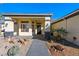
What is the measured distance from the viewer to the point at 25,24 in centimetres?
1891

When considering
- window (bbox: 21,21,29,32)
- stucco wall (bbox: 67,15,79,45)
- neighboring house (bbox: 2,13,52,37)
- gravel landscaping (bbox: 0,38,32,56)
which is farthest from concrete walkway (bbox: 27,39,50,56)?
window (bbox: 21,21,29,32)

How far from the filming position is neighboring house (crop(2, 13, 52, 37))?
1639 cm

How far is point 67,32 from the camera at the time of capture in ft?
48.0

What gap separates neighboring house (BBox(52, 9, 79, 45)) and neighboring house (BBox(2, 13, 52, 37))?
57.4 inches

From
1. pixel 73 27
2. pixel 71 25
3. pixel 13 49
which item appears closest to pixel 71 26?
pixel 71 25

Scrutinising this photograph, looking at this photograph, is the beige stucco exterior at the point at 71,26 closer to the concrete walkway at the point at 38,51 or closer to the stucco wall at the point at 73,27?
the stucco wall at the point at 73,27

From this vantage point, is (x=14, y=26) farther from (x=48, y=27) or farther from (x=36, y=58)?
(x=36, y=58)

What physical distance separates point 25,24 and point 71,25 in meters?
6.77

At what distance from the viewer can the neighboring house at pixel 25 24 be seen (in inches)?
645

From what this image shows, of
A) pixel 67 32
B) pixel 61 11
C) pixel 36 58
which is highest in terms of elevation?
pixel 61 11

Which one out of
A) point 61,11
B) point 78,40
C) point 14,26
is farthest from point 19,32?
point 78,40

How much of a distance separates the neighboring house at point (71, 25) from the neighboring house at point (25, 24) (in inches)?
57.4

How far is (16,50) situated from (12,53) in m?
0.44

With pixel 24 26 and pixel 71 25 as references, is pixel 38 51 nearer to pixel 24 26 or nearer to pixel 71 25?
Result: pixel 71 25
